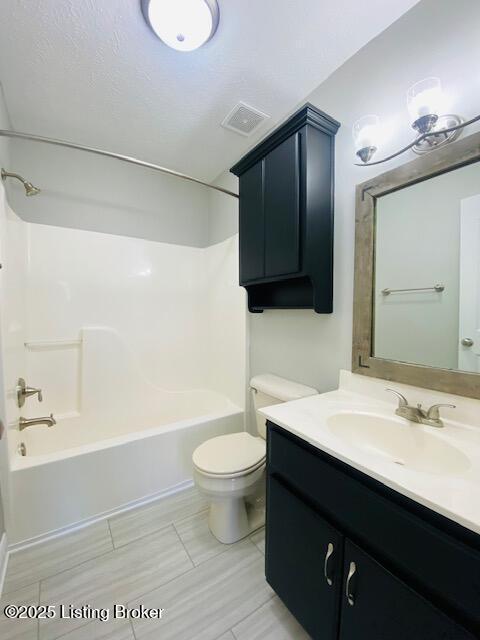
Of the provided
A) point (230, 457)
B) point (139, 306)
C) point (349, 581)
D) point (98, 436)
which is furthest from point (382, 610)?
point (139, 306)

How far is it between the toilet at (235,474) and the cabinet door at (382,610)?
658 mm

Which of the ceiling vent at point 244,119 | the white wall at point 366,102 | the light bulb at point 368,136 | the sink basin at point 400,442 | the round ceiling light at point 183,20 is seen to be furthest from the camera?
the ceiling vent at point 244,119

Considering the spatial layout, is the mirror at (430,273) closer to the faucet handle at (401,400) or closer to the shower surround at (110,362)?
the faucet handle at (401,400)

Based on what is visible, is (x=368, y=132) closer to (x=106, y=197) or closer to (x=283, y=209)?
(x=283, y=209)

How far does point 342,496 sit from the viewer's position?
765 millimetres

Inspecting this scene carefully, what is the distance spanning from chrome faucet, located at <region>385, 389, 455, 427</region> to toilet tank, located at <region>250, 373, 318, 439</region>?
49 cm

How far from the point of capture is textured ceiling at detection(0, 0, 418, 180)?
111 cm

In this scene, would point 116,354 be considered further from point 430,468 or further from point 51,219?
point 430,468

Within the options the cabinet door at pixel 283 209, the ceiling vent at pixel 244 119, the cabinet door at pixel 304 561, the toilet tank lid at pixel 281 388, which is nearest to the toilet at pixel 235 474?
the toilet tank lid at pixel 281 388

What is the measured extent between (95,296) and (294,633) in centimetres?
227

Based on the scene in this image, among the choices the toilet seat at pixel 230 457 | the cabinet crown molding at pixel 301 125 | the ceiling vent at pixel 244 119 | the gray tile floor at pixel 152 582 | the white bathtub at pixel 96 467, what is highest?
the ceiling vent at pixel 244 119

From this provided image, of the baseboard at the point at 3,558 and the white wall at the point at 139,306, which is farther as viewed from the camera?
the white wall at the point at 139,306

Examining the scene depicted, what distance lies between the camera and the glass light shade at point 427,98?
0.96 m

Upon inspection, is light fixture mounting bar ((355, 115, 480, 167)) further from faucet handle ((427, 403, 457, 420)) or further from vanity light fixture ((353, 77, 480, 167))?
faucet handle ((427, 403, 457, 420))
